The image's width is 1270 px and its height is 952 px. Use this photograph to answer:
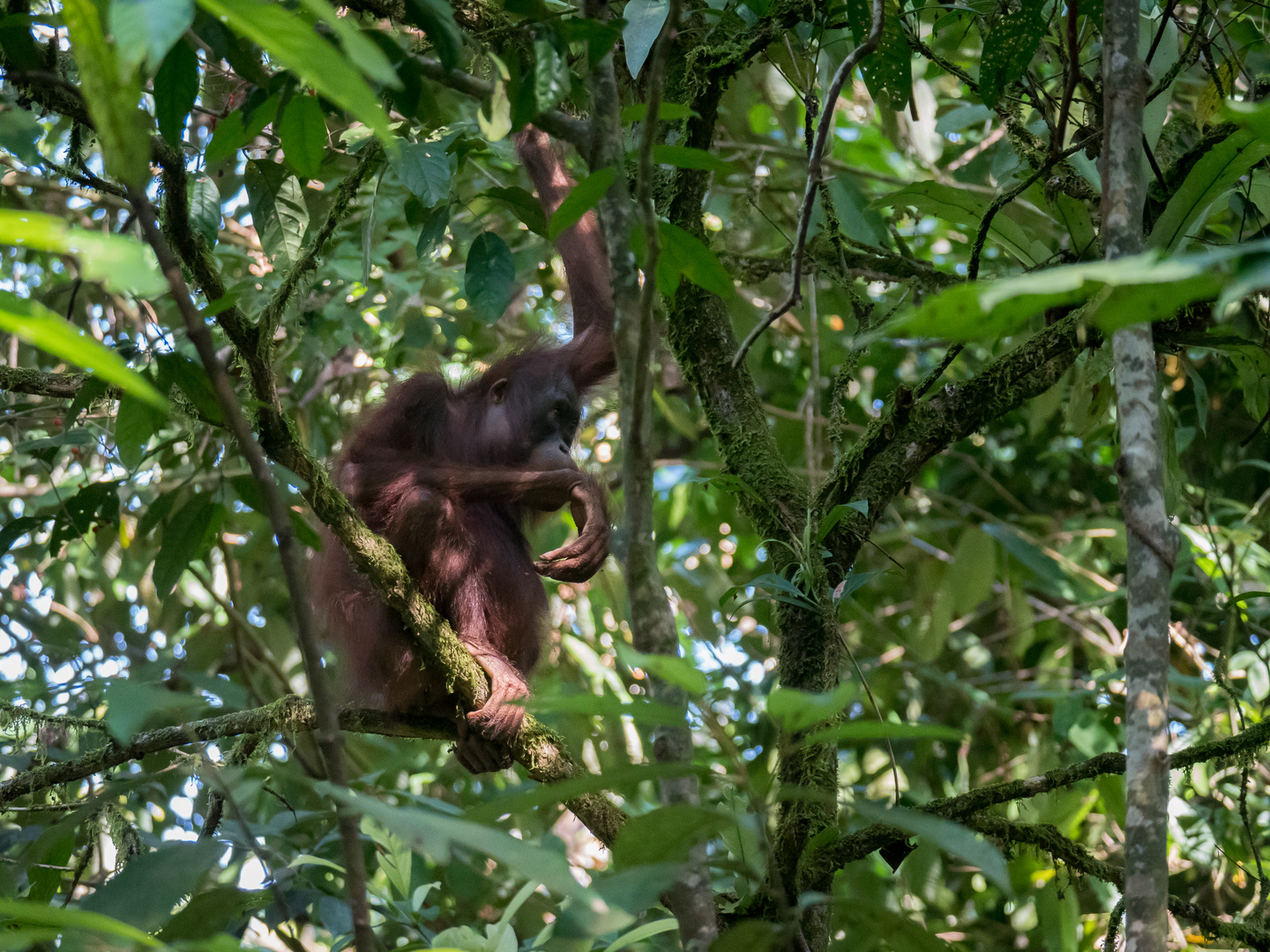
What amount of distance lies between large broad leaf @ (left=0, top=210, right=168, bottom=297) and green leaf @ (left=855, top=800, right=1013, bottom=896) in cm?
78

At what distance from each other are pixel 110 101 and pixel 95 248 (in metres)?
0.23

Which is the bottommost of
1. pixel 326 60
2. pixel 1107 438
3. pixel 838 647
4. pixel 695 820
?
pixel 695 820

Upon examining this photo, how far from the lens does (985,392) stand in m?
2.28

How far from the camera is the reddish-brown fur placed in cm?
289

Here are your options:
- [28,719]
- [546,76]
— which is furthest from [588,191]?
[28,719]

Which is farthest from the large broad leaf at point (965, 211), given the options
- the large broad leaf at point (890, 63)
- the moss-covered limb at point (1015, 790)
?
the moss-covered limb at point (1015, 790)

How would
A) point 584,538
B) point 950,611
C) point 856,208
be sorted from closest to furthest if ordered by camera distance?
point 584,538 → point 856,208 → point 950,611

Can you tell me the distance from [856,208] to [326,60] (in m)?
2.70

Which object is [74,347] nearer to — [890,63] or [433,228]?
[433,228]

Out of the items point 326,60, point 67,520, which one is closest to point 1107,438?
point 67,520

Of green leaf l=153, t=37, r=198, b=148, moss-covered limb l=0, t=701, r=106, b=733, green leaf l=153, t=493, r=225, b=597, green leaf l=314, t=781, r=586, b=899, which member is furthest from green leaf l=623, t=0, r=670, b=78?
moss-covered limb l=0, t=701, r=106, b=733

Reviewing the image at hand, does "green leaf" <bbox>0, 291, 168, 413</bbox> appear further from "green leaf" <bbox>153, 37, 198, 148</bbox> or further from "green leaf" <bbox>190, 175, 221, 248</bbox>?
"green leaf" <bbox>190, 175, 221, 248</bbox>

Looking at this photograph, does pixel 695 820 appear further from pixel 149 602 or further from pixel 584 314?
pixel 149 602

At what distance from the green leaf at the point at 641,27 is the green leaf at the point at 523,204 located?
473 millimetres
